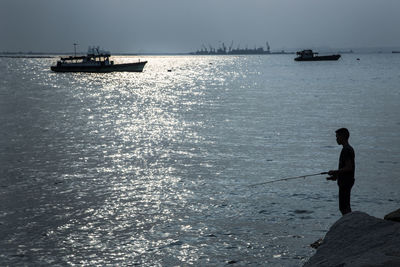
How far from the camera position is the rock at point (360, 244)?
444 centimetres

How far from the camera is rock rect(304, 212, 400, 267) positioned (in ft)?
14.6

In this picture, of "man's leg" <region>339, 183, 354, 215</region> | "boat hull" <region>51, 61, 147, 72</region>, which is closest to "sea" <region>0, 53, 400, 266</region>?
"man's leg" <region>339, 183, 354, 215</region>

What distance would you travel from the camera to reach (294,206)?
9.52 metres

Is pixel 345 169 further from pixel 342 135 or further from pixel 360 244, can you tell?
pixel 360 244

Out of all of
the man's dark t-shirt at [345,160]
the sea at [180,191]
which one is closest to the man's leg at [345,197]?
the man's dark t-shirt at [345,160]

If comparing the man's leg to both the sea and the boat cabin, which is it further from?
the boat cabin

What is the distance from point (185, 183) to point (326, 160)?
5059 mm

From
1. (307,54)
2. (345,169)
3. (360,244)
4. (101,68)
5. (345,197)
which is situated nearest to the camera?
(360,244)

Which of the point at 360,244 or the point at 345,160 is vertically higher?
the point at 345,160

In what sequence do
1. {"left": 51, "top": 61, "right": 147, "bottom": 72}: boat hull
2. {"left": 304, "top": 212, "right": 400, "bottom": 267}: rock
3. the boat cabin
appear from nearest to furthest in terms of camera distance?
{"left": 304, "top": 212, "right": 400, "bottom": 267}: rock < {"left": 51, "top": 61, "right": 147, "bottom": 72}: boat hull < the boat cabin

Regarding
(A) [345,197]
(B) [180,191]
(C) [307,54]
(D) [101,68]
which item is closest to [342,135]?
(A) [345,197]

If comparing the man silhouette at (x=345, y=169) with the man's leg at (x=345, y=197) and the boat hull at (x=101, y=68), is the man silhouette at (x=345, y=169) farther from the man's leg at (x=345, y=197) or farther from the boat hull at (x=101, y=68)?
the boat hull at (x=101, y=68)

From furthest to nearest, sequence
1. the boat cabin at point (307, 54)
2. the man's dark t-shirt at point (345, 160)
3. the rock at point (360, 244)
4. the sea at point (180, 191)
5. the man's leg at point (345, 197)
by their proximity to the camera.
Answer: the boat cabin at point (307, 54) < the sea at point (180, 191) < the man's leg at point (345, 197) < the man's dark t-shirt at point (345, 160) < the rock at point (360, 244)

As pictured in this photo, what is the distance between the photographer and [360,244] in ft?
16.4
